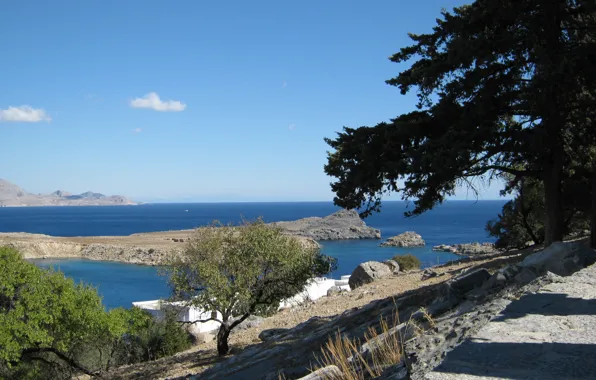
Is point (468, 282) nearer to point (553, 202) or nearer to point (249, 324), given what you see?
point (553, 202)

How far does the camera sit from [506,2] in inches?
634

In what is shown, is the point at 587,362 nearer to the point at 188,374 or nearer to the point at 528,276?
the point at 528,276

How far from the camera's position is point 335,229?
145000 millimetres

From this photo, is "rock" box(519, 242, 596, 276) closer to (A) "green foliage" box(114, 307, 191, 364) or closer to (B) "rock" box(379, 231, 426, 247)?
(A) "green foliage" box(114, 307, 191, 364)

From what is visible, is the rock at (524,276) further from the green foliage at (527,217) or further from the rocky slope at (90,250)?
the rocky slope at (90,250)

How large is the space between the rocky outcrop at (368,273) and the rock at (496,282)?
21.6 metres

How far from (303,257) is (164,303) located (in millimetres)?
6237

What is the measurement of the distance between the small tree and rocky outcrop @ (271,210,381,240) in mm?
105591

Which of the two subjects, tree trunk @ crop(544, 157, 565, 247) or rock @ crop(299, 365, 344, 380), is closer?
rock @ crop(299, 365, 344, 380)

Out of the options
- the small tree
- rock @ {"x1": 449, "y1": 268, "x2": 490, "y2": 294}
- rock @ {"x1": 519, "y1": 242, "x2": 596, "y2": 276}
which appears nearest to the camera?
rock @ {"x1": 519, "y1": 242, "x2": 596, "y2": 276}

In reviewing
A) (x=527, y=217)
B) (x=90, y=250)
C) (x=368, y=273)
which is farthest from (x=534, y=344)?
(x=90, y=250)

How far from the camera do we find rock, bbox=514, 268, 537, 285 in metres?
9.69

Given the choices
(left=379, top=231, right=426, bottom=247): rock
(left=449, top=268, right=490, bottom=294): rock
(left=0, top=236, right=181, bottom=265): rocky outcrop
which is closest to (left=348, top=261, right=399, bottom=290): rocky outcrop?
(left=449, top=268, right=490, bottom=294): rock

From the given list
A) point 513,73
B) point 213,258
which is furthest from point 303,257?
point 513,73
